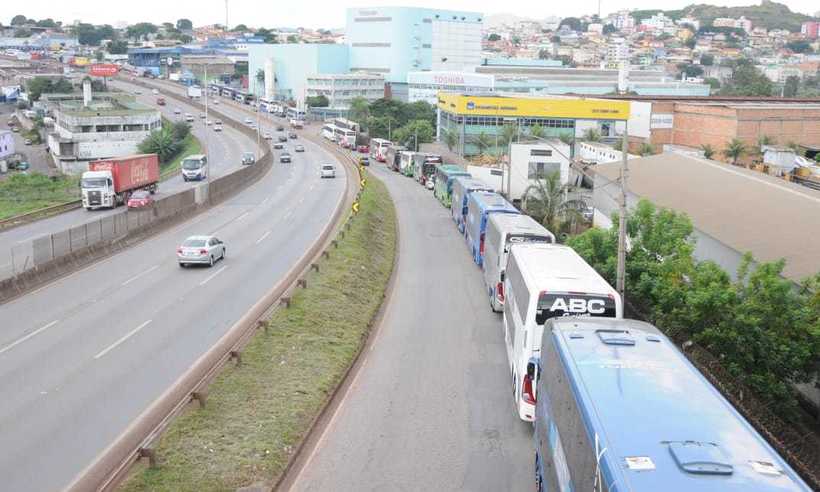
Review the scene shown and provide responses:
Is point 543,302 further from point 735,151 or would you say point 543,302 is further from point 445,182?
point 735,151

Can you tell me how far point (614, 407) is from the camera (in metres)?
9.73

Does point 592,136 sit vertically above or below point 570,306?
below

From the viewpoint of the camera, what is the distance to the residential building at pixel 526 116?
10094 centimetres

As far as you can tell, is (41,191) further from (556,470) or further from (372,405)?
(556,470)

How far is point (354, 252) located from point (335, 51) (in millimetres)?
158055

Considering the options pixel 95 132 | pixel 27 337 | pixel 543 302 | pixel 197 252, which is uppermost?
pixel 543 302

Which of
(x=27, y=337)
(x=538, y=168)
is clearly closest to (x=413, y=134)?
(x=538, y=168)

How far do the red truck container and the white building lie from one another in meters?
78.1

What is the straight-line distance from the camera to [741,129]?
84.6 metres

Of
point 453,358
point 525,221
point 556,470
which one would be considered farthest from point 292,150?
point 556,470

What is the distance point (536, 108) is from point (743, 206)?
71.8m

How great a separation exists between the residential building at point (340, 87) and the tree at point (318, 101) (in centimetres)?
111

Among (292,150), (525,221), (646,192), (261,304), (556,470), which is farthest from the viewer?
(292,150)

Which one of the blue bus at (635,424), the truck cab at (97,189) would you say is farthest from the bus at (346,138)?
the blue bus at (635,424)
